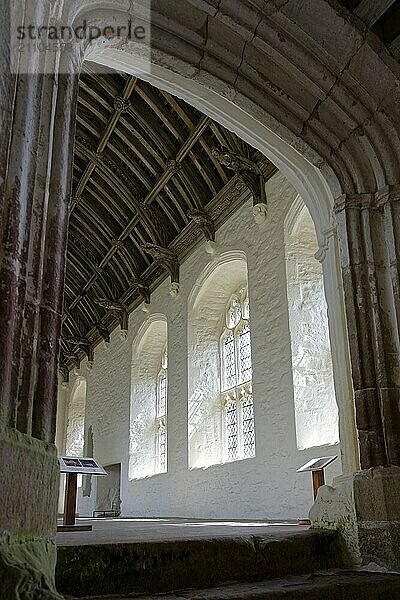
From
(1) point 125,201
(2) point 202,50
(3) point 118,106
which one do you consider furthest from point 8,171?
(1) point 125,201

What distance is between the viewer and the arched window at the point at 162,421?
1041 centimetres

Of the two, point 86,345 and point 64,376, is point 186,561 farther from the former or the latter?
point 64,376

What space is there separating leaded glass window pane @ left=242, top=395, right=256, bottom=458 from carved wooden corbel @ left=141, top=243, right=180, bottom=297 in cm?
272

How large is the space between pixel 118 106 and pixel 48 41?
20.3 feet

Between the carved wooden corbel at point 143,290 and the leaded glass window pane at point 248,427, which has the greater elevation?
the carved wooden corbel at point 143,290

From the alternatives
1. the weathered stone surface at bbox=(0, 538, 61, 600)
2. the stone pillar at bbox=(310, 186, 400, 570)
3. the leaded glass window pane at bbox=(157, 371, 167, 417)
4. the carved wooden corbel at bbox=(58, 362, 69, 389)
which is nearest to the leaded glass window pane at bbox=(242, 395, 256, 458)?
the leaded glass window pane at bbox=(157, 371, 167, 417)

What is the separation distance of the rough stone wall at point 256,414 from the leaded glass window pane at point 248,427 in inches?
12.2

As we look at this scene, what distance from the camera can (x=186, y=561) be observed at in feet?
7.27

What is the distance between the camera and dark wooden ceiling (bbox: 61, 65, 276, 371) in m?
7.96

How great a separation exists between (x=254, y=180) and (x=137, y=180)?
9.12 feet

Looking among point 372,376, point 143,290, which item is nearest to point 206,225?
point 143,290

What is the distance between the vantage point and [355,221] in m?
3.15

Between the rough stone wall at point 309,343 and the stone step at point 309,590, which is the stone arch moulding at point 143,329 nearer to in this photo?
the rough stone wall at point 309,343

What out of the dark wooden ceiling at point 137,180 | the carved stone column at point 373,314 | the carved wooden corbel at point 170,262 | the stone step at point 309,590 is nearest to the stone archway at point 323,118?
the carved stone column at point 373,314
